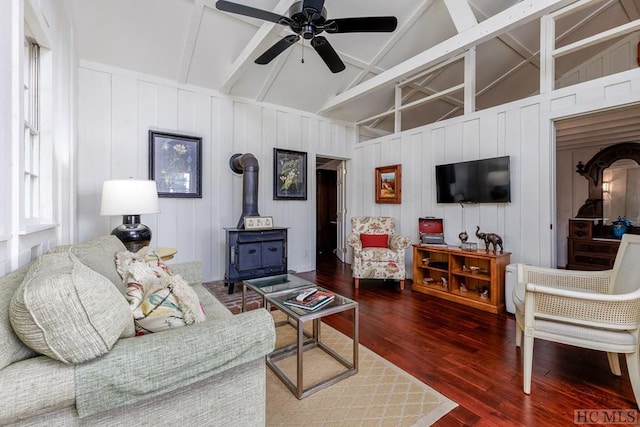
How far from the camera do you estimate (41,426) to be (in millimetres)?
804

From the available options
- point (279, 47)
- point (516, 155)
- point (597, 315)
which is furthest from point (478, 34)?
point (597, 315)

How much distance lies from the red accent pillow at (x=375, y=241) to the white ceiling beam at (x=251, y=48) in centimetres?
279

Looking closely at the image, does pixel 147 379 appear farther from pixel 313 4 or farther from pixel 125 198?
pixel 313 4

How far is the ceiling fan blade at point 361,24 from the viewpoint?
2281mm

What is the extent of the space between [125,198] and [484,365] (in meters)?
3.11

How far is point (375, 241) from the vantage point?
166 inches

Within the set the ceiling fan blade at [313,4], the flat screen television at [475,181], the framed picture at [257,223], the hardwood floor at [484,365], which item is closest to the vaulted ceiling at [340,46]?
the ceiling fan blade at [313,4]

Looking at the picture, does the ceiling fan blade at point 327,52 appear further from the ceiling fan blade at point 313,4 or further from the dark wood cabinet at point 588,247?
the dark wood cabinet at point 588,247

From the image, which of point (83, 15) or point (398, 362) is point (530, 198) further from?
point (83, 15)

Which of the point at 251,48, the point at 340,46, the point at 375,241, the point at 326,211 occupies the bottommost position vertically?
the point at 375,241

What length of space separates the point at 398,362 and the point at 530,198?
2423 millimetres

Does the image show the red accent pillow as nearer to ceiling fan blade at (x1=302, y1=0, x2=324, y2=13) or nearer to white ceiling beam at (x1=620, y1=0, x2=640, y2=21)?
ceiling fan blade at (x1=302, y1=0, x2=324, y2=13)

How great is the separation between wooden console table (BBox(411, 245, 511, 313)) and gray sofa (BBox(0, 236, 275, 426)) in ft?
9.09

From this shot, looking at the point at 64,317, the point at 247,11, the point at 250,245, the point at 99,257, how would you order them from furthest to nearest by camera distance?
the point at 250,245 → the point at 247,11 → the point at 99,257 → the point at 64,317
